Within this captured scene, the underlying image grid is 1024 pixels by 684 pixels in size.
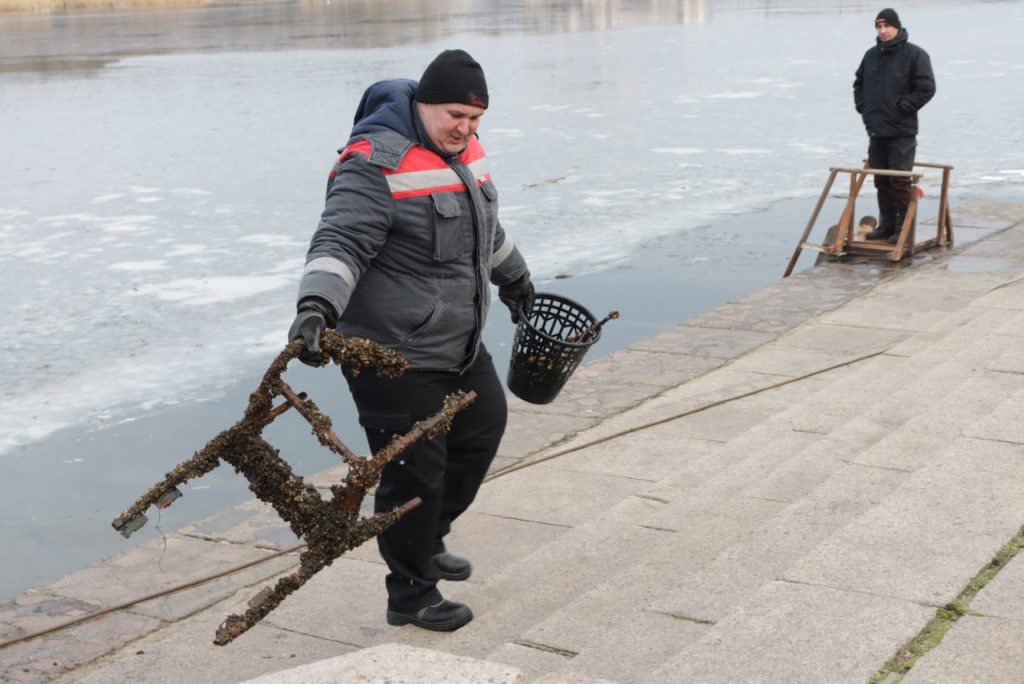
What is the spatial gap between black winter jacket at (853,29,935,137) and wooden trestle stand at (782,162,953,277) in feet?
1.16

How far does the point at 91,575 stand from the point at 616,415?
2651 mm

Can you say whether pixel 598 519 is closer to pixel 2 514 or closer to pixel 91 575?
pixel 91 575

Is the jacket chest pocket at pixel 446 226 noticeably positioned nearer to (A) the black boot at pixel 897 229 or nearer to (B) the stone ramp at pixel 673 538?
(B) the stone ramp at pixel 673 538

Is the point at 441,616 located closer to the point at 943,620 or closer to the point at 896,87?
the point at 943,620

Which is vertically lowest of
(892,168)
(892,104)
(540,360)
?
(892,168)

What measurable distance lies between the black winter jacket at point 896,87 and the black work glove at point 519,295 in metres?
6.05

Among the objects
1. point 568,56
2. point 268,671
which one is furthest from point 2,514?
point 568,56

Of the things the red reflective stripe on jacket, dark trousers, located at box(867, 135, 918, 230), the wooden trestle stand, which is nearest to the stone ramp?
the red reflective stripe on jacket

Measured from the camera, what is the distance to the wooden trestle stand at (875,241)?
9.76 m

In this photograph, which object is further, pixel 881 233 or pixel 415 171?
pixel 881 233

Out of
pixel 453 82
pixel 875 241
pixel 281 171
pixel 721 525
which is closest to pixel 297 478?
pixel 453 82

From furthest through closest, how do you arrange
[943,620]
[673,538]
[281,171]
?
[281,171]
[673,538]
[943,620]

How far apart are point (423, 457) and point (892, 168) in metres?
7.17

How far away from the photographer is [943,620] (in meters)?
3.18
